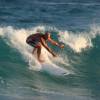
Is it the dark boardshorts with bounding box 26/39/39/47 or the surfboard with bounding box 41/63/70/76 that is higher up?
the dark boardshorts with bounding box 26/39/39/47

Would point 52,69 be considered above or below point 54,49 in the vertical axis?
below

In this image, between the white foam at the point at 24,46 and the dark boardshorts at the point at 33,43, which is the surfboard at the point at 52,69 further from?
the dark boardshorts at the point at 33,43

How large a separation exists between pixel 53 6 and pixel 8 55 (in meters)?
0.79

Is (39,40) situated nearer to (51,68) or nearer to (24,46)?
(24,46)

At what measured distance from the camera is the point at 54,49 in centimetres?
705

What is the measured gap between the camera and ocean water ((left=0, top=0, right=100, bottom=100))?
6965 millimetres

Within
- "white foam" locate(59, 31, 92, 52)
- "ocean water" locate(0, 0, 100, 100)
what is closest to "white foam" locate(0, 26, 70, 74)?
"ocean water" locate(0, 0, 100, 100)

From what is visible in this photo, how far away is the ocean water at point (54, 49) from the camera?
22.9ft

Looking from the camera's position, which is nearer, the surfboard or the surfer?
the surfer

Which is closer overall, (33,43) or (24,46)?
(33,43)

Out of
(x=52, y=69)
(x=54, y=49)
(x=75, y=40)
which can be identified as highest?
(x=75, y=40)

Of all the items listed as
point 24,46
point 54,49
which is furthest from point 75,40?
point 24,46

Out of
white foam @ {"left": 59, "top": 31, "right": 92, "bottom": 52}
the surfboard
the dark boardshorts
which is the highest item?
white foam @ {"left": 59, "top": 31, "right": 92, "bottom": 52}

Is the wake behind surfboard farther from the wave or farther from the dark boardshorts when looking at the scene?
the dark boardshorts
